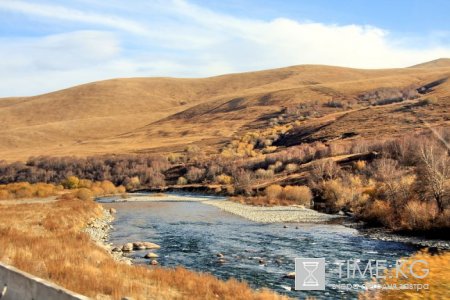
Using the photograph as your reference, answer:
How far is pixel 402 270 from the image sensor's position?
31.1 feet

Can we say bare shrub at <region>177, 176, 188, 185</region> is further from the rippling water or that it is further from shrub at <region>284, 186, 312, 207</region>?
the rippling water

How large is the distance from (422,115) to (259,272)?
349 ft

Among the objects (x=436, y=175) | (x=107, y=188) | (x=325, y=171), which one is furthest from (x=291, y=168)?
(x=436, y=175)

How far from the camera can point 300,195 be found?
6397 centimetres

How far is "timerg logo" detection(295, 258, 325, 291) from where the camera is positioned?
62.5 ft

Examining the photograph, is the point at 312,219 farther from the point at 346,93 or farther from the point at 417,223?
the point at 346,93

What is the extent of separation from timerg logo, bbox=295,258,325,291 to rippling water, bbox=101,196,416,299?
38 cm

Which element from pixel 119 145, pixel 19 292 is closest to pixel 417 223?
pixel 19 292

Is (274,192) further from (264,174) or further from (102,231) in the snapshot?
(102,231)

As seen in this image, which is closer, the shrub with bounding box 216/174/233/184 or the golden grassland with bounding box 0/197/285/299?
the golden grassland with bounding box 0/197/285/299

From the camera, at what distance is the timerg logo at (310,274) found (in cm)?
1905

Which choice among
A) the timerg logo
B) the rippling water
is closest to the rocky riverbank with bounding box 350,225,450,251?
the rippling water

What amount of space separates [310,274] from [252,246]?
8.96m

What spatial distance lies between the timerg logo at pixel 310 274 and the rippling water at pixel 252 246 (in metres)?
0.38
